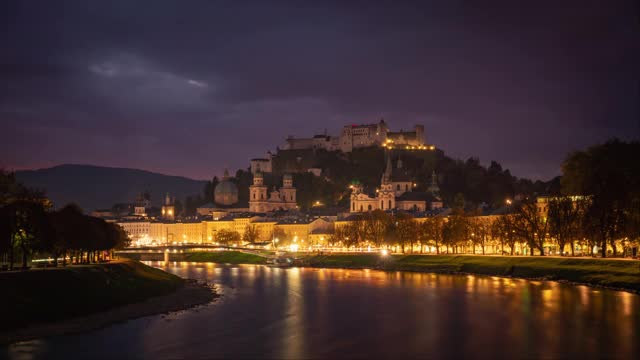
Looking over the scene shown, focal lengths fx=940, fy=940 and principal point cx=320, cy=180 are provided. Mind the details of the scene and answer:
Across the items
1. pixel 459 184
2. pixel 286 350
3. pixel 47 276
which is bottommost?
pixel 286 350

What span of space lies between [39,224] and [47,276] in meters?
6.76

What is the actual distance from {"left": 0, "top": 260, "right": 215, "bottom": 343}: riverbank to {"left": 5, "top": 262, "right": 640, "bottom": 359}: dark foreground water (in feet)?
5.55

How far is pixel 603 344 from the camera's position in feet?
135

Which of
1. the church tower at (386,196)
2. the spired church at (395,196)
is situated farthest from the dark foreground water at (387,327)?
the church tower at (386,196)

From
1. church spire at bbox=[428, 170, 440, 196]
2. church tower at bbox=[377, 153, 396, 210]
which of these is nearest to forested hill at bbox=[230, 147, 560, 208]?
church spire at bbox=[428, 170, 440, 196]

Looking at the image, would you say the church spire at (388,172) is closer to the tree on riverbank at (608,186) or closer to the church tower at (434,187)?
the church tower at (434,187)

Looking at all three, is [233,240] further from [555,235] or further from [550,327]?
[550,327]

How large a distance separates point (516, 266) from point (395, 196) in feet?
305

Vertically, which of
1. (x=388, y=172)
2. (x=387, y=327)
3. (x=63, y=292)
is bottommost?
(x=387, y=327)

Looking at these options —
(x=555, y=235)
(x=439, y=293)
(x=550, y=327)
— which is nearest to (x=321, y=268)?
(x=555, y=235)

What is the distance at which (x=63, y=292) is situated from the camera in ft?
164

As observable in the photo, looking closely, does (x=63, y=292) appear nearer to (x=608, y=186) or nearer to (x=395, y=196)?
(x=608, y=186)

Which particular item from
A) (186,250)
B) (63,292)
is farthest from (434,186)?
(63,292)

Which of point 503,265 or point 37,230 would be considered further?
point 503,265
